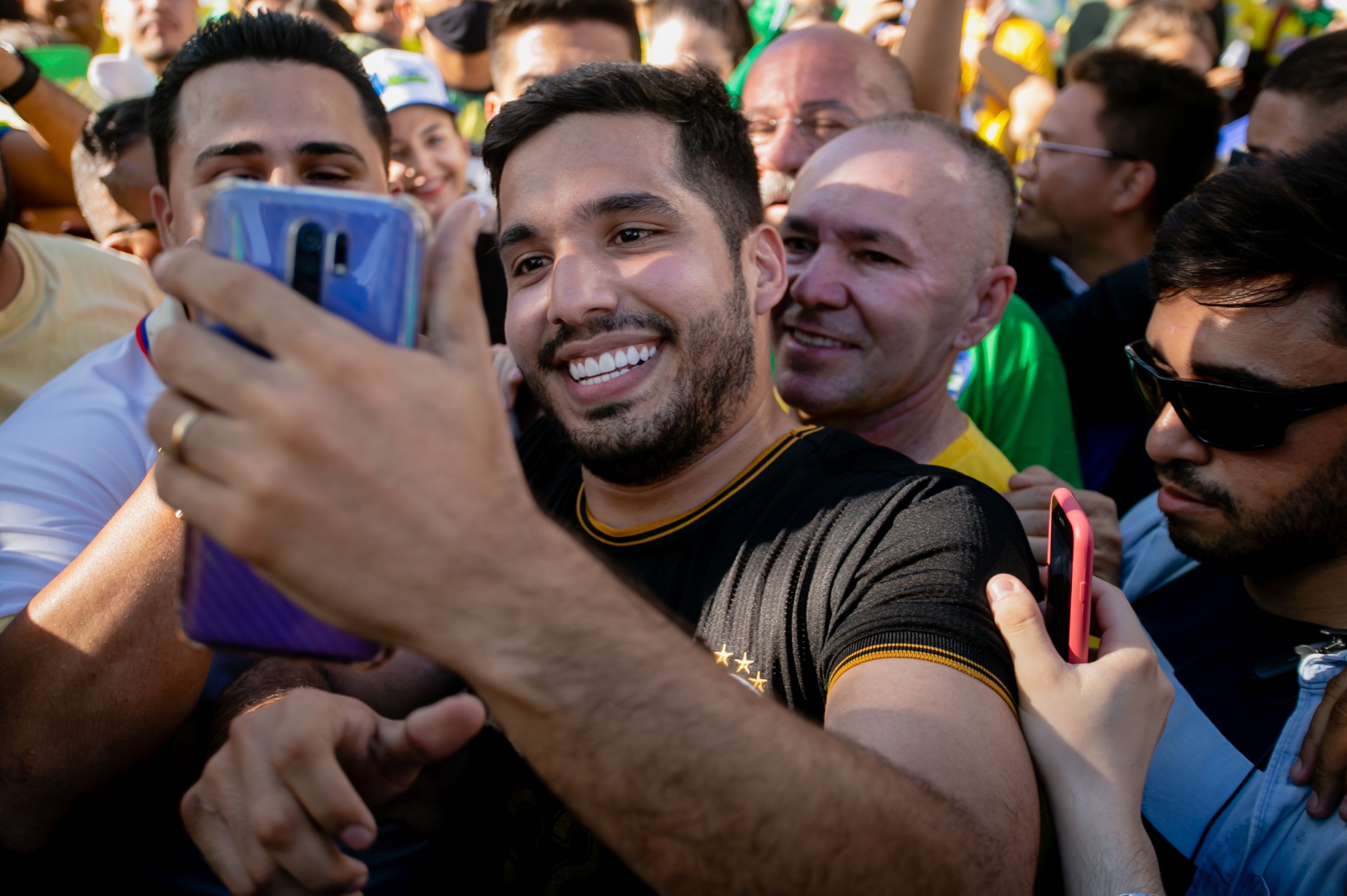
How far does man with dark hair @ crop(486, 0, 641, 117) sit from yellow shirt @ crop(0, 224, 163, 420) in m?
1.79

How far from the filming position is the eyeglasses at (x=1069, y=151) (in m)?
4.30

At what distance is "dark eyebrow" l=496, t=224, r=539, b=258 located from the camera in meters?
2.04

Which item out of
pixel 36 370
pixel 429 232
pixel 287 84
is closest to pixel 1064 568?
pixel 429 232

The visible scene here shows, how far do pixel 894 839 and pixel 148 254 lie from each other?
376 cm

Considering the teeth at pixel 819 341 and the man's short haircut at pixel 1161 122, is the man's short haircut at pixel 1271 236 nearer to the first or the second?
the teeth at pixel 819 341

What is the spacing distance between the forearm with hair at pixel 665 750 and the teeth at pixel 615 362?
3.14ft

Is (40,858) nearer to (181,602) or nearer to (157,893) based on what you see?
(157,893)

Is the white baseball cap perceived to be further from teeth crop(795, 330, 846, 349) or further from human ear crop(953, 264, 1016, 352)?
human ear crop(953, 264, 1016, 352)

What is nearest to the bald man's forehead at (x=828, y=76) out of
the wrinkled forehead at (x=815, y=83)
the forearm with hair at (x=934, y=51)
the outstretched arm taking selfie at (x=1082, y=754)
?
the wrinkled forehead at (x=815, y=83)

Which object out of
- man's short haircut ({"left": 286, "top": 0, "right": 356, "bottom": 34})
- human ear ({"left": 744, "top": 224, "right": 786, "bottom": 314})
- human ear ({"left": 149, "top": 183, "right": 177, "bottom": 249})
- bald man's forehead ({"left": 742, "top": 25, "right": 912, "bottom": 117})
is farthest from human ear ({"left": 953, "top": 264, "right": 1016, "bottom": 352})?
man's short haircut ({"left": 286, "top": 0, "right": 356, "bottom": 34})

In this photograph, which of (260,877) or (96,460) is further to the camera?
(96,460)

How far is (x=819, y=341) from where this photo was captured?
9.34ft

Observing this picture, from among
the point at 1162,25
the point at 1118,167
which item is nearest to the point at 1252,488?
the point at 1118,167

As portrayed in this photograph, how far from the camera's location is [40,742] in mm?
1682
